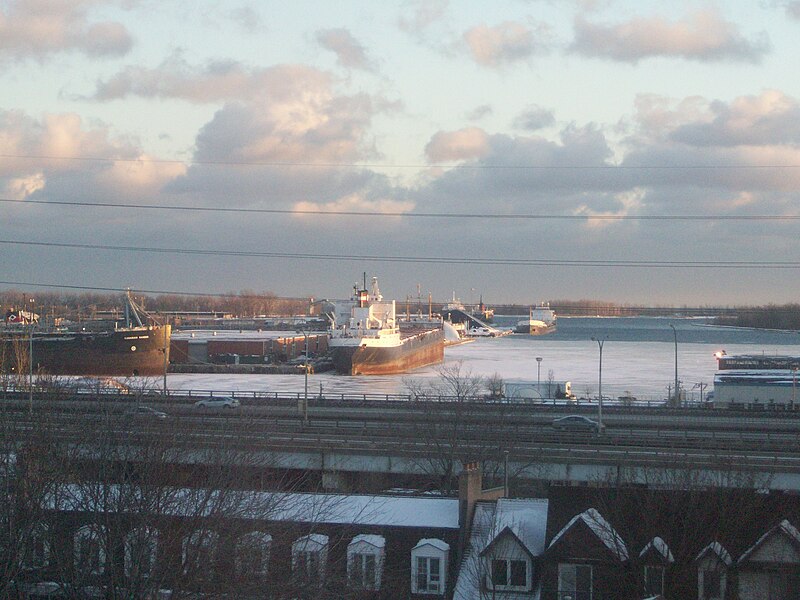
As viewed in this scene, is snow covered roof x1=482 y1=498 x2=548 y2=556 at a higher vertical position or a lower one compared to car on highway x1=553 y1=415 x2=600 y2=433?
higher

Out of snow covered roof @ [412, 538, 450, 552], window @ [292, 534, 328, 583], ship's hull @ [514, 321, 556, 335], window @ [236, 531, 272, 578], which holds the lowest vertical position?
snow covered roof @ [412, 538, 450, 552]

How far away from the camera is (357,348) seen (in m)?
43.0

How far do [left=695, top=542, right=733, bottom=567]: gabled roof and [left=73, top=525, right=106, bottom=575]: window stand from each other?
15.6ft

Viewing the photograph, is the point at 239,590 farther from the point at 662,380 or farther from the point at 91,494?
the point at 662,380

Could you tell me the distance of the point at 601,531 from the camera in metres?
8.40

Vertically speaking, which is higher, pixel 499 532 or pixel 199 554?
pixel 199 554

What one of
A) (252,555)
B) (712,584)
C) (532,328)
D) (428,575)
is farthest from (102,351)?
(532,328)

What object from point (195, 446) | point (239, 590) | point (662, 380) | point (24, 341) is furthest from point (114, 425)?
point (662, 380)

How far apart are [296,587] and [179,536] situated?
86cm

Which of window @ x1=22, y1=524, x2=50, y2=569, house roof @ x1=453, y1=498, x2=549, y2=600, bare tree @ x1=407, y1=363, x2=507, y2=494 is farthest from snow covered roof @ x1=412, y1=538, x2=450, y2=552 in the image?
window @ x1=22, y1=524, x2=50, y2=569

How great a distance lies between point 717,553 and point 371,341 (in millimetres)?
36590

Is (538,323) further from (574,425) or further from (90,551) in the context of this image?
(90,551)

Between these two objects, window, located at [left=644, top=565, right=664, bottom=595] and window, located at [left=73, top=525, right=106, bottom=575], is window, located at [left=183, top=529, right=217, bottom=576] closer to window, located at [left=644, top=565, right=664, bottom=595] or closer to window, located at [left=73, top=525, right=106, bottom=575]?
window, located at [left=73, top=525, right=106, bottom=575]

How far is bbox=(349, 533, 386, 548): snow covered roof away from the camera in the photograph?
8569 mm
